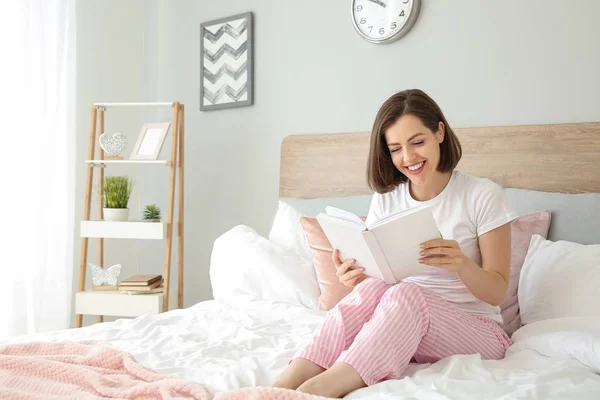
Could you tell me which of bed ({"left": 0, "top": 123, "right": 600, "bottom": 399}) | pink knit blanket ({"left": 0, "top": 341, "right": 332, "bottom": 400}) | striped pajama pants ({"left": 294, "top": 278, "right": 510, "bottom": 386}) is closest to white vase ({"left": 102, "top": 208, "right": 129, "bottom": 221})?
bed ({"left": 0, "top": 123, "right": 600, "bottom": 399})

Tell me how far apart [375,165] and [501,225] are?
1.28 feet

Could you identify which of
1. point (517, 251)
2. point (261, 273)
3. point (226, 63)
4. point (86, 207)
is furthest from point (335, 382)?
point (226, 63)

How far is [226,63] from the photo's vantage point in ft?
10.6

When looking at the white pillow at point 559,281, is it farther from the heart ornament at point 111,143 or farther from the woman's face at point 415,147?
the heart ornament at point 111,143

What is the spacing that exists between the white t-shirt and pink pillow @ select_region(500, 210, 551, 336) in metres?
0.22

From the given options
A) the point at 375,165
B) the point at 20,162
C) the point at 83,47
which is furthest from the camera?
the point at 83,47

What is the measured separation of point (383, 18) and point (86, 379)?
6.44 feet

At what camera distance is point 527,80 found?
2.39 meters

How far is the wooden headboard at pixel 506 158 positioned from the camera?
87.2 inches

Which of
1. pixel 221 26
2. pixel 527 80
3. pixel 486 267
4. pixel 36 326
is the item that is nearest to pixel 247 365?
pixel 486 267

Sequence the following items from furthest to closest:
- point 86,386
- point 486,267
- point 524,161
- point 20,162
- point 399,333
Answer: point 20,162
point 524,161
point 486,267
point 399,333
point 86,386

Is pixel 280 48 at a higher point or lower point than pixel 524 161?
higher

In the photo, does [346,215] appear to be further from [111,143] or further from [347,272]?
[111,143]

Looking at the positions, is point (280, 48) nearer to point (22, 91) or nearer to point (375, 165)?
point (22, 91)
